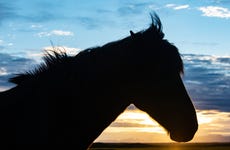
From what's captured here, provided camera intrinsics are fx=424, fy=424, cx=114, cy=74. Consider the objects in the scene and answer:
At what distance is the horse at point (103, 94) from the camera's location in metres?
4.46

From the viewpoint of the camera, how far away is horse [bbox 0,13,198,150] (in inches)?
176

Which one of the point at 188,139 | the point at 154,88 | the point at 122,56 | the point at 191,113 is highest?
the point at 122,56

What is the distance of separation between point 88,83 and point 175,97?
0.96 m

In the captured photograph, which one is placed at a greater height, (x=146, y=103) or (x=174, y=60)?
(x=174, y=60)

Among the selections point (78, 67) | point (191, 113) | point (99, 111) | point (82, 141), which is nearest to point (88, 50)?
point (78, 67)

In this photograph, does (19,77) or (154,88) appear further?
(19,77)

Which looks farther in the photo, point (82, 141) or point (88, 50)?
point (88, 50)

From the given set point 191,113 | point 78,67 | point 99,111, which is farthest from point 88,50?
point 191,113

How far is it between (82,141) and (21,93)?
0.83 meters

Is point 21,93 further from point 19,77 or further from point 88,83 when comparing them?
point 88,83

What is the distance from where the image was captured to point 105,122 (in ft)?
15.3

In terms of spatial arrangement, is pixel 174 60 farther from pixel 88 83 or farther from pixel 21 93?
pixel 21 93

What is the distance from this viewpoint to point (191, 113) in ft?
15.1

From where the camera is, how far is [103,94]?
15.3 ft
